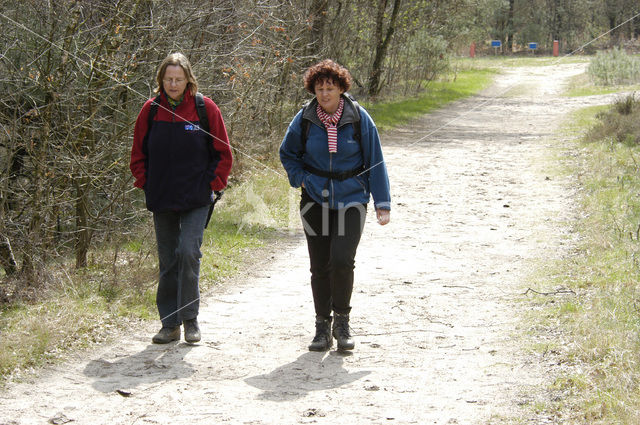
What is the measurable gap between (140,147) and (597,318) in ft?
11.1

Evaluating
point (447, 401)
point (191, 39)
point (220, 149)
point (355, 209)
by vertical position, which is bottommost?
point (447, 401)

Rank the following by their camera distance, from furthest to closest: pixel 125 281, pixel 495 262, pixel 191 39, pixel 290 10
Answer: pixel 290 10, pixel 191 39, pixel 495 262, pixel 125 281

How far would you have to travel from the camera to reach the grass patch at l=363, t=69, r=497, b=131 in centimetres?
2162

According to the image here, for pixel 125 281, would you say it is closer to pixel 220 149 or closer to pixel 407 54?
pixel 220 149

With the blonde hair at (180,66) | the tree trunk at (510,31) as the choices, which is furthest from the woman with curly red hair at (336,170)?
the tree trunk at (510,31)

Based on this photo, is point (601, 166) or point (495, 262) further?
point (601, 166)

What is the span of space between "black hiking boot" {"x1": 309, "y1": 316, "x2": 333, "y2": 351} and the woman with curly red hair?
11cm

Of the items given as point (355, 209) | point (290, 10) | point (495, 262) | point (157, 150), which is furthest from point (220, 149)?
point (290, 10)

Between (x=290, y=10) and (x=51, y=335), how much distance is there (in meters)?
9.08

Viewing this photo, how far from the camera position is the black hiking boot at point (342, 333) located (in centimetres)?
560

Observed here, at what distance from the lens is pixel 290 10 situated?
44.6 ft

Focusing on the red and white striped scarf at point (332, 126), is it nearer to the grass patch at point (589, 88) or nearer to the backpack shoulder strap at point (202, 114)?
the backpack shoulder strap at point (202, 114)

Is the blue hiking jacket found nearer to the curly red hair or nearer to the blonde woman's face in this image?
the curly red hair

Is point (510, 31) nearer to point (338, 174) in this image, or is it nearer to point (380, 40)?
point (380, 40)
